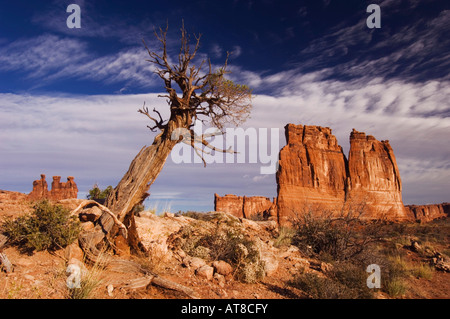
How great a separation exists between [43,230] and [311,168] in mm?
58707

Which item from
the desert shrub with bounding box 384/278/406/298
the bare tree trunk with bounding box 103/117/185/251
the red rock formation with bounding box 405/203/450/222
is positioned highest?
the bare tree trunk with bounding box 103/117/185/251

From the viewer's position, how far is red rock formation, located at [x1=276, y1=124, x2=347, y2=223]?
57031 millimetres

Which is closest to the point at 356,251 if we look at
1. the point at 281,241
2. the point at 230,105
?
the point at 281,241

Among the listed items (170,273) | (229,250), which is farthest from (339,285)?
(170,273)

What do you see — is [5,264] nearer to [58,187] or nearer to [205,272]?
[205,272]

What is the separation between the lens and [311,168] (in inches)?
2351

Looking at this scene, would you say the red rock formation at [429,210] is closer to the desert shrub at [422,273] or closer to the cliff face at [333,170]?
the cliff face at [333,170]

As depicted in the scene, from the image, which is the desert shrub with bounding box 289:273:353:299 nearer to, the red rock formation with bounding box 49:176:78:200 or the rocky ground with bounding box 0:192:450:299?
the rocky ground with bounding box 0:192:450:299

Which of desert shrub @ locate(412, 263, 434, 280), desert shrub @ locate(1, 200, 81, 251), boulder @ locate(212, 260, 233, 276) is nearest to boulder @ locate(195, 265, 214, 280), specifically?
boulder @ locate(212, 260, 233, 276)

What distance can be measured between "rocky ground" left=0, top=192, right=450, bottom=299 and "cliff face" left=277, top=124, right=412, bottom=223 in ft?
158

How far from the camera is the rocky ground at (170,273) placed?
15.9 feet

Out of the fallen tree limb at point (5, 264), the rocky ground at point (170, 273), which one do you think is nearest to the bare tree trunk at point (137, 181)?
the rocky ground at point (170, 273)
